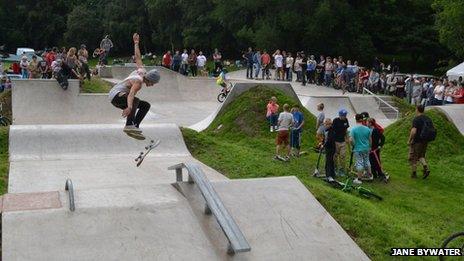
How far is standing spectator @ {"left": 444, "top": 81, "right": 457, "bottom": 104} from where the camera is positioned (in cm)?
2073

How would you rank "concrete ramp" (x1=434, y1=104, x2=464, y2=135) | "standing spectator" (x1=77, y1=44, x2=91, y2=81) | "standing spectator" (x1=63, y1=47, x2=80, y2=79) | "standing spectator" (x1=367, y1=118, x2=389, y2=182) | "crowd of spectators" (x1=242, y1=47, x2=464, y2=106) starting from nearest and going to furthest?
"standing spectator" (x1=367, y1=118, x2=389, y2=182)
"concrete ramp" (x1=434, y1=104, x2=464, y2=135)
"standing spectator" (x1=63, y1=47, x2=80, y2=79)
"crowd of spectators" (x1=242, y1=47, x2=464, y2=106)
"standing spectator" (x1=77, y1=44, x2=91, y2=81)

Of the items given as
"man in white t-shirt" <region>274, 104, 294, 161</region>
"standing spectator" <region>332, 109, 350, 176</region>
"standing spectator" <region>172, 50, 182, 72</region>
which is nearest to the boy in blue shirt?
"standing spectator" <region>332, 109, 350, 176</region>

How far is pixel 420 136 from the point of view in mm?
12664

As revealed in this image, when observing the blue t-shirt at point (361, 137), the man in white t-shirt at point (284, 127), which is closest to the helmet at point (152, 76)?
the blue t-shirt at point (361, 137)

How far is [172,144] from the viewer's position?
1391 cm

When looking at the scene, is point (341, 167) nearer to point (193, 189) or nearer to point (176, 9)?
point (193, 189)

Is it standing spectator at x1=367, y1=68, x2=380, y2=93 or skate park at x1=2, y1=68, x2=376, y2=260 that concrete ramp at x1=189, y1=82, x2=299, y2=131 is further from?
standing spectator at x1=367, y1=68, x2=380, y2=93

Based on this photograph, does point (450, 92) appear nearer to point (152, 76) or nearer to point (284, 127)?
point (284, 127)

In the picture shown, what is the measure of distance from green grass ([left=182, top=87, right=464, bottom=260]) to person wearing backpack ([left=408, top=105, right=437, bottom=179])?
0.33m

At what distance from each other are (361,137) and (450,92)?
1054 centimetres

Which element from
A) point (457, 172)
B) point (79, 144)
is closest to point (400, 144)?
point (457, 172)

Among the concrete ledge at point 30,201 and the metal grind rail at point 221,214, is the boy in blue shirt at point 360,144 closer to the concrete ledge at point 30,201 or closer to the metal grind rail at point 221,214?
the metal grind rail at point 221,214

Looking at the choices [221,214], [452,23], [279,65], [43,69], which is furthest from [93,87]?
[452,23]

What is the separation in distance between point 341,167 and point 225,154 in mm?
2742
